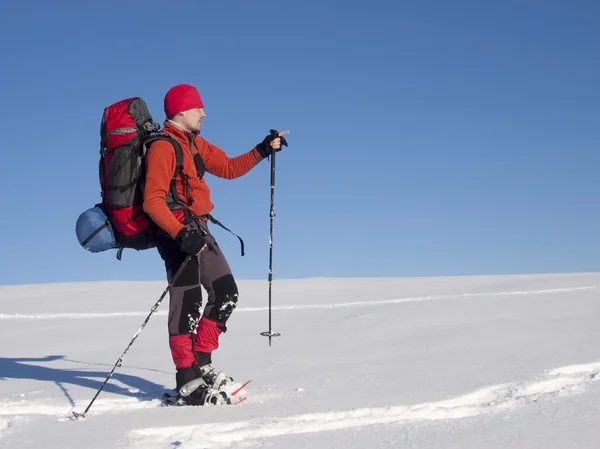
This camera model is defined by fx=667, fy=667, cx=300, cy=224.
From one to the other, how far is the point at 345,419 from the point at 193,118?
2273mm

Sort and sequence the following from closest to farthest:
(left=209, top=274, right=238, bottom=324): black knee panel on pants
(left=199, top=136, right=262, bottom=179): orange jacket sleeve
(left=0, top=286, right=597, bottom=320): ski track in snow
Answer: (left=209, top=274, right=238, bottom=324): black knee panel on pants → (left=199, top=136, right=262, bottom=179): orange jacket sleeve → (left=0, top=286, right=597, bottom=320): ski track in snow

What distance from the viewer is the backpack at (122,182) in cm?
418

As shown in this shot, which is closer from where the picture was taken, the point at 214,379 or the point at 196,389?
the point at 196,389

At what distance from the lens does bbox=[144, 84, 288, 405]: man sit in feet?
13.4

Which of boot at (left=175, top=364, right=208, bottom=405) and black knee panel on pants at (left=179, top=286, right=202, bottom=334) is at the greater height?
black knee panel on pants at (left=179, top=286, right=202, bottom=334)

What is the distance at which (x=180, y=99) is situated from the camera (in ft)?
14.8

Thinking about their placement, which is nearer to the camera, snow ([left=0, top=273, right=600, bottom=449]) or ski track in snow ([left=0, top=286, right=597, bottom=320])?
snow ([left=0, top=273, right=600, bottom=449])

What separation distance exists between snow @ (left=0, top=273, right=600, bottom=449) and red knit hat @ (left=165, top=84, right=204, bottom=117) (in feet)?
6.38

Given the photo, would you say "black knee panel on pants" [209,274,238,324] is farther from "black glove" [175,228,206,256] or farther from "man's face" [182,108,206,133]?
"man's face" [182,108,206,133]

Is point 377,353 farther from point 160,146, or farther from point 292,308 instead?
point 292,308

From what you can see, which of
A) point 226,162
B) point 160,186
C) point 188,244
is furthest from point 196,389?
point 226,162

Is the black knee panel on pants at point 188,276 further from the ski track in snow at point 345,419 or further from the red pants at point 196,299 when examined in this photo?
the ski track in snow at point 345,419

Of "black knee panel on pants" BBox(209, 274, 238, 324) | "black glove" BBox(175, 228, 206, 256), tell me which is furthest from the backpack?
"black knee panel on pants" BBox(209, 274, 238, 324)

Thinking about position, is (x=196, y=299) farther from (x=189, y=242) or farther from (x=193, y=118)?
(x=193, y=118)
